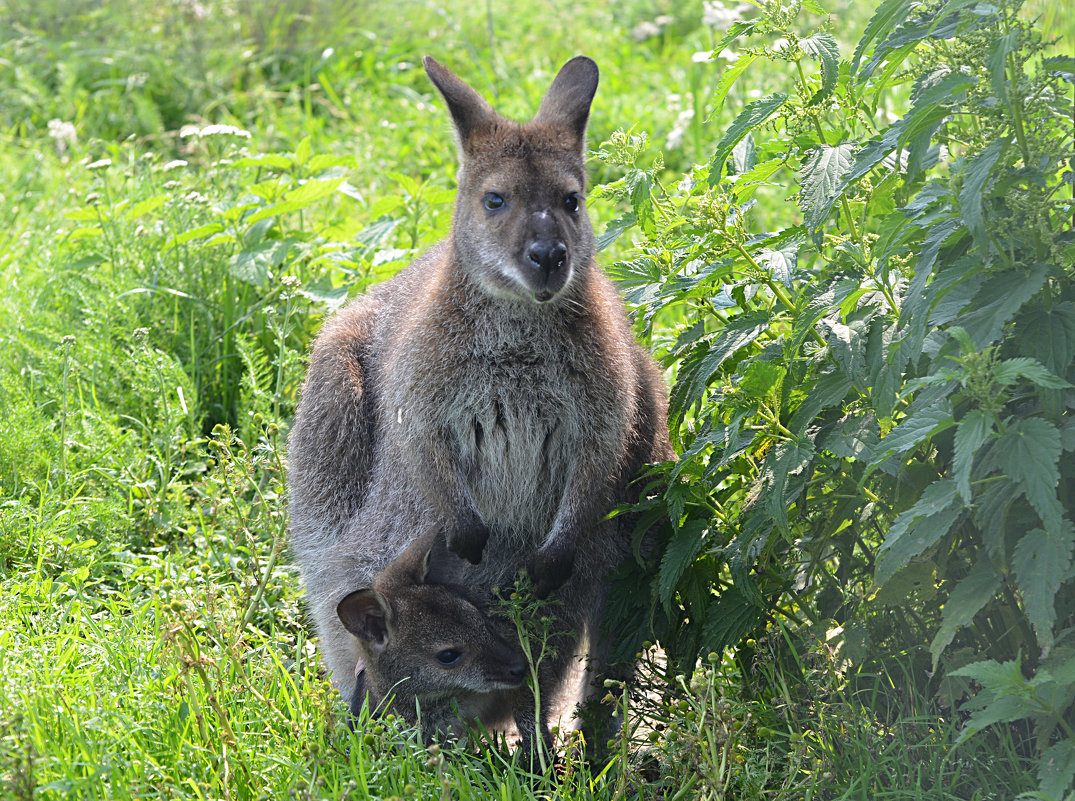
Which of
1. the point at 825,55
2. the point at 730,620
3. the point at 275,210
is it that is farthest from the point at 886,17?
the point at 275,210

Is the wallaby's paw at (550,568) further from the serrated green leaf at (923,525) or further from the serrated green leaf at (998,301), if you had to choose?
the serrated green leaf at (998,301)

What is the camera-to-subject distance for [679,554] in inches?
149

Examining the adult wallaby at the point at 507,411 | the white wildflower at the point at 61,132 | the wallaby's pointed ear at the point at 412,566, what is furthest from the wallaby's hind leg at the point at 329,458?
the white wildflower at the point at 61,132

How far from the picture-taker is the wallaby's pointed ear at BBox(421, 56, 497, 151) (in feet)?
13.8

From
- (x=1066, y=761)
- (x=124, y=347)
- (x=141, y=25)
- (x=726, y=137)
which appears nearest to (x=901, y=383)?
(x=726, y=137)

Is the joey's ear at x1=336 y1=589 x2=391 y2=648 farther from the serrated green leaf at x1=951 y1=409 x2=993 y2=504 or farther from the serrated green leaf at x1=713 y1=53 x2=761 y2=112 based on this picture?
the serrated green leaf at x1=951 y1=409 x2=993 y2=504

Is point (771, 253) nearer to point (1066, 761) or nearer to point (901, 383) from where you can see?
point (901, 383)

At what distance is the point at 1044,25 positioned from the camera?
7691 millimetres

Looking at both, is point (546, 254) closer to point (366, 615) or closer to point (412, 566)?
point (412, 566)

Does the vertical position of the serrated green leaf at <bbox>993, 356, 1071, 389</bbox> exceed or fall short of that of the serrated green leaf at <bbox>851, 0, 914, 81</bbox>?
it falls short

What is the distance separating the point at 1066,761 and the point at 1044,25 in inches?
247

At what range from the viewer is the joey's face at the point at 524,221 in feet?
12.8

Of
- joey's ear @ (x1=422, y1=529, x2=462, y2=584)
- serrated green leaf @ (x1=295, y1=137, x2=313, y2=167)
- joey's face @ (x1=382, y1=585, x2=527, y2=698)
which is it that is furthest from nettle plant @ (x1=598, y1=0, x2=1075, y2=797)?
serrated green leaf @ (x1=295, y1=137, x2=313, y2=167)

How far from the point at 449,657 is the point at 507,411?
843 mm
